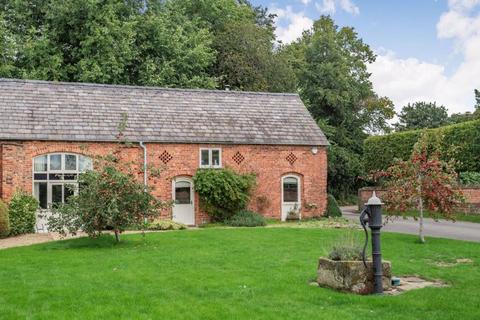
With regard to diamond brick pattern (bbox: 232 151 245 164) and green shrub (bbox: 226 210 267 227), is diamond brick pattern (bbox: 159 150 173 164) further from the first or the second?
green shrub (bbox: 226 210 267 227)

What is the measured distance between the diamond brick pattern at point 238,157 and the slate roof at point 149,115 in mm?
592

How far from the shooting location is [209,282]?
10180 millimetres

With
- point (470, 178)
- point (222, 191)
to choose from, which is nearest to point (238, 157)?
point (222, 191)

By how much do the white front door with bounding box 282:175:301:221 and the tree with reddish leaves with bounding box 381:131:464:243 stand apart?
9.97 metres

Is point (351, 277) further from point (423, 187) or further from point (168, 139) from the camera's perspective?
point (168, 139)

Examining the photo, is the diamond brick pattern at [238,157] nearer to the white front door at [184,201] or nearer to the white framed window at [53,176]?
the white front door at [184,201]

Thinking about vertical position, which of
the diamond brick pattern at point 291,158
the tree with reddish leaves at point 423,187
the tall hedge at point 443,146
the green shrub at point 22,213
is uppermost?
the tall hedge at point 443,146

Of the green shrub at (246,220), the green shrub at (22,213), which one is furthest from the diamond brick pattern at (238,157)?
the green shrub at (22,213)

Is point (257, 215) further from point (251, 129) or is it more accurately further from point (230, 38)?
point (230, 38)

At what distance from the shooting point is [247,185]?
997 inches

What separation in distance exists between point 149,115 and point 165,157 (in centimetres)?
249

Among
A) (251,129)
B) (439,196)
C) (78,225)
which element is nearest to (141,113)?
(251,129)

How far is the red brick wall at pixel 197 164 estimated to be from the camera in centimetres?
2247

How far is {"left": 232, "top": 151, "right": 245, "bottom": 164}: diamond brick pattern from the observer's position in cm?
2631
